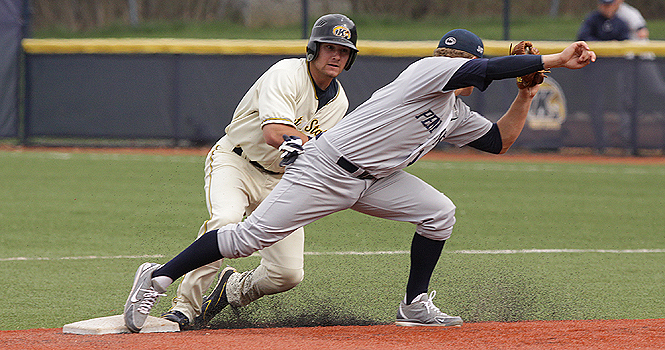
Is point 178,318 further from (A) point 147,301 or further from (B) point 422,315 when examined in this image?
(B) point 422,315

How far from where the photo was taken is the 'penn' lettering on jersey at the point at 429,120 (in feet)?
12.9

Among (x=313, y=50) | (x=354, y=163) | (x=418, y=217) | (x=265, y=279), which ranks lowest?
(x=265, y=279)

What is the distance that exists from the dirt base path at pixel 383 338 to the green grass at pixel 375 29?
13.2m

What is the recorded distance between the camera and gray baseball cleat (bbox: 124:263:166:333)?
13.0 ft

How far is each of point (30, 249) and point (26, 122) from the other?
7.71 m

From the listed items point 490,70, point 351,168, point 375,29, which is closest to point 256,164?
point 351,168

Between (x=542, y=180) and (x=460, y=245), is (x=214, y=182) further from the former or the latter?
(x=542, y=180)

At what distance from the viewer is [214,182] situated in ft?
14.3

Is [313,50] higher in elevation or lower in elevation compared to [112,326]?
higher

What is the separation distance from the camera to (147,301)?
13.1ft

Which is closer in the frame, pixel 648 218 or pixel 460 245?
pixel 460 245

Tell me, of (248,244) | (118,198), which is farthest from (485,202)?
(248,244)

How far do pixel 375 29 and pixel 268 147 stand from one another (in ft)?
47.0

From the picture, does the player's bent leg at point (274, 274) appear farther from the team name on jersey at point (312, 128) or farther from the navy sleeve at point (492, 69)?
the navy sleeve at point (492, 69)
